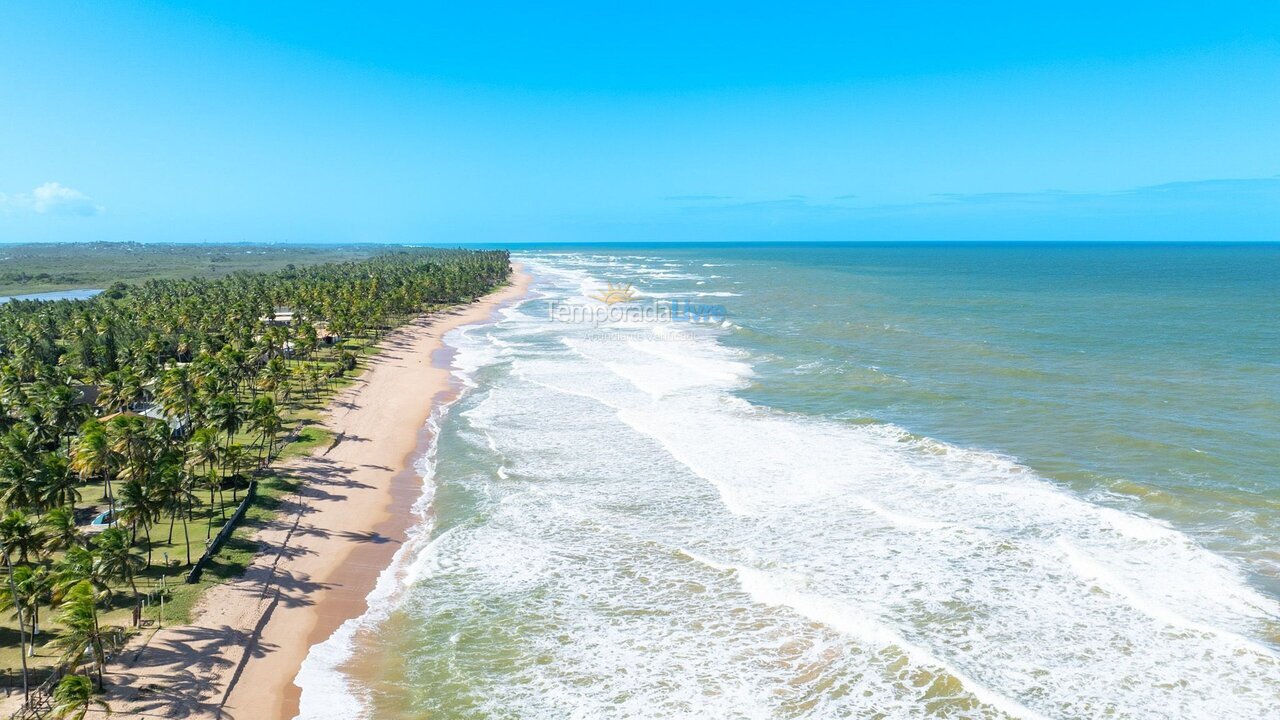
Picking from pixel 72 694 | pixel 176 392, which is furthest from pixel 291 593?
pixel 176 392

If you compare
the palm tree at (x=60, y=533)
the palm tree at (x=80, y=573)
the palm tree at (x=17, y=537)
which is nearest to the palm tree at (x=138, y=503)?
the palm tree at (x=60, y=533)

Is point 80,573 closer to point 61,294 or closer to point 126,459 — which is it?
point 126,459

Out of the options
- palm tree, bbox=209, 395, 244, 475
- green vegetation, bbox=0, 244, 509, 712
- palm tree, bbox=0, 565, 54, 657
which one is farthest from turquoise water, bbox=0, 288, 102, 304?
→ palm tree, bbox=0, 565, 54, 657

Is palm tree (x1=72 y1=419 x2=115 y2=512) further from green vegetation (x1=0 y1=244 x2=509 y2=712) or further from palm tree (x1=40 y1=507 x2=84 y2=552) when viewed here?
palm tree (x1=40 y1=507 x2=84 y2=552)

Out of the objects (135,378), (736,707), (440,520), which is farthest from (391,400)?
(736,707)

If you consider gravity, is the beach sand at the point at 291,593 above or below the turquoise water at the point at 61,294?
below

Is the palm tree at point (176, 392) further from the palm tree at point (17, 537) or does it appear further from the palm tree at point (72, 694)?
the palm tree at point (72, 694)
